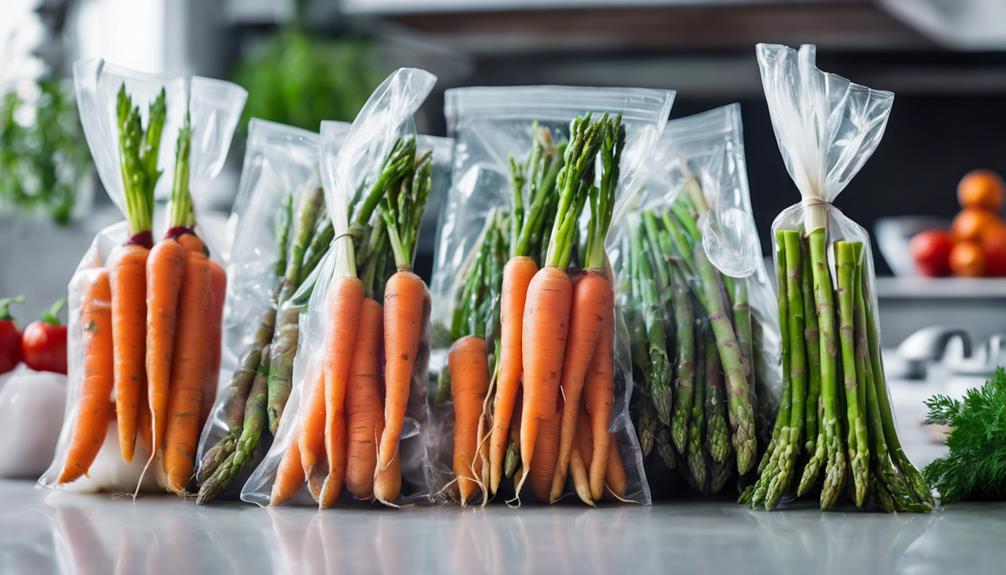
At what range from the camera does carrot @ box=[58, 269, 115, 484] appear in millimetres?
1155

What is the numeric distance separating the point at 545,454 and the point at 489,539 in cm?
19

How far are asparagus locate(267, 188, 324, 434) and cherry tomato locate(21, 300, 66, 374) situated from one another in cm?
34

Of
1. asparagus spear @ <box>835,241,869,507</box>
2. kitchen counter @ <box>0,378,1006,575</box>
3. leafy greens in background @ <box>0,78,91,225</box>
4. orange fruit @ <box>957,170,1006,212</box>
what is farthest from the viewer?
orange fruit @ <box>957,170,1006,212</box>

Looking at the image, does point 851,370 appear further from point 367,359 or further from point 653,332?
point 367,359

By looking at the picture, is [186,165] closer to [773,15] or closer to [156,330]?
[156,330]

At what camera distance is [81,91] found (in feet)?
4.13

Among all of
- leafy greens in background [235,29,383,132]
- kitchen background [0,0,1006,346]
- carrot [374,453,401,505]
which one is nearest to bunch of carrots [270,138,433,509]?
carrot [374,453,401,505]

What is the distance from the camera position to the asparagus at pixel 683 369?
1111 millimetres

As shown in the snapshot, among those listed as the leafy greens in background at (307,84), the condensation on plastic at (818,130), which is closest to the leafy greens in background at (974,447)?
the condensation on plastic at (818,130)

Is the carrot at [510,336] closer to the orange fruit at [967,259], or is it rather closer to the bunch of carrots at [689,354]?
the bunch of carrots at [689,354]

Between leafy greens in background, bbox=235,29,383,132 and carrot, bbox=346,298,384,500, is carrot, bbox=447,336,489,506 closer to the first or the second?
carrot, bbox=346,298,384,500

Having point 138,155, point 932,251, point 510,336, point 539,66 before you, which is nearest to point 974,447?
point 510,336

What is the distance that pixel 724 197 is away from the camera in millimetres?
1291

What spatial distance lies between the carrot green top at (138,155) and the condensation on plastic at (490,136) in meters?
0.35
